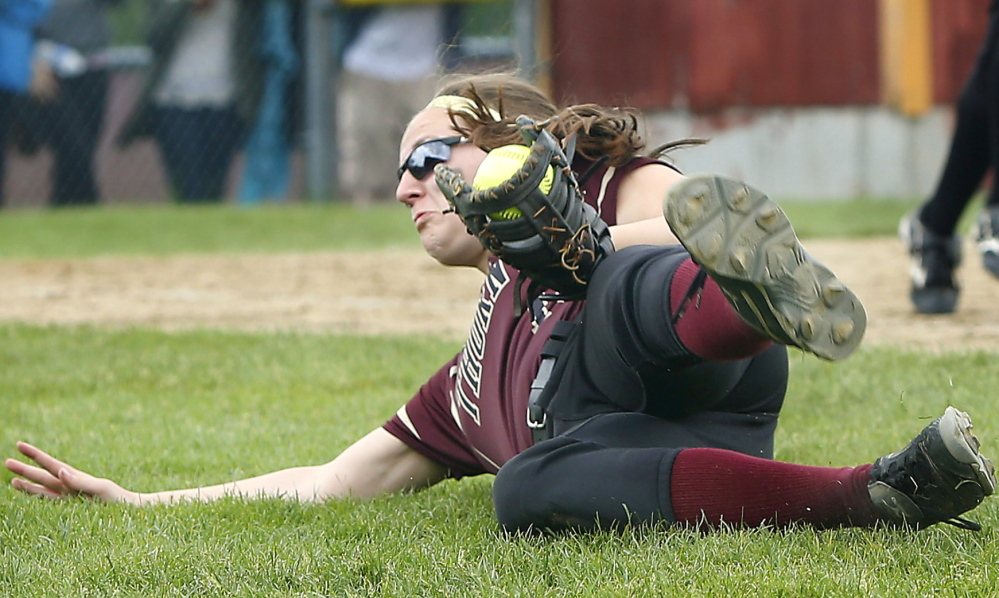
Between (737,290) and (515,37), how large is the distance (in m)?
8.80

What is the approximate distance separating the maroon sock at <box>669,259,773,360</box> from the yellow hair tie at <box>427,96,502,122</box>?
2.23 ft

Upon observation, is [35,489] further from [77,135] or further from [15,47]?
[77,135]

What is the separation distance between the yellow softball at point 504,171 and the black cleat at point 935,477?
59cm

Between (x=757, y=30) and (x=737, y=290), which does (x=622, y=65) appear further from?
(x=737, y=290)

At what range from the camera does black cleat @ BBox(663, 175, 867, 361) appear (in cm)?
168

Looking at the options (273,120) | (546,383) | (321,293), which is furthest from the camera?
(273,120)

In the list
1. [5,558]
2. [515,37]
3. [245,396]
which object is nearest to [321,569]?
[5,558]

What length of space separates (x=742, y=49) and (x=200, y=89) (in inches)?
165

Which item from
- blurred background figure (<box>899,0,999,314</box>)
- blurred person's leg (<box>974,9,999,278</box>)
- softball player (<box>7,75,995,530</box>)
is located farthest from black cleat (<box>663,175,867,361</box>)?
blurred background figure (<box>899,0,999,314</box>)

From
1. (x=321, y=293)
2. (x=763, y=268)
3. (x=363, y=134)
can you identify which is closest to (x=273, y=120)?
(x=363, y=134)

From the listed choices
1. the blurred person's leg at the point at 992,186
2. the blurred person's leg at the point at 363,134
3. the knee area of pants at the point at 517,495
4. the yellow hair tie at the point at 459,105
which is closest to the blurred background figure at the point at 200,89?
the blurred person's leg at the point at 363,134

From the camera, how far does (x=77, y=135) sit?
10266 millimetres

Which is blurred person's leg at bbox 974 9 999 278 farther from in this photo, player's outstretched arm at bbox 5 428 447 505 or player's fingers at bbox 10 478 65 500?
player's fingers at bbox 10 478 65 500

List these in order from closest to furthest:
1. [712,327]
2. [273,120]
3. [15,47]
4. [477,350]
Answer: [712,327] → [477,350] → [15,47] → [273,120]
